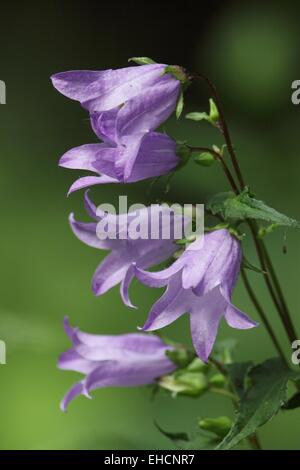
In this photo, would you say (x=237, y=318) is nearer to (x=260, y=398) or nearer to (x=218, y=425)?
(x=260, y=398)

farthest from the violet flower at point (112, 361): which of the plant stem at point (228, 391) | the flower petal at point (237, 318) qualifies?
the flower petal at point (237, 318)

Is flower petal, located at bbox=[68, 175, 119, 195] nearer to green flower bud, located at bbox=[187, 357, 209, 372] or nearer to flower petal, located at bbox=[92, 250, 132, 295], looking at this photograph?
flower petal, located at bbox=[92, 250, 132, 295]

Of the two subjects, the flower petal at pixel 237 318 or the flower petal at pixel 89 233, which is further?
the flower petal at pixel 89 233

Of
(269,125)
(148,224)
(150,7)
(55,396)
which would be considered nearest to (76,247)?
(55,396)

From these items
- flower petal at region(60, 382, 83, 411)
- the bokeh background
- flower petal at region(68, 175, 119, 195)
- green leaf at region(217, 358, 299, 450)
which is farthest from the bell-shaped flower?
the bokeh background

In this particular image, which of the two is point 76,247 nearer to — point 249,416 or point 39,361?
point 39,361

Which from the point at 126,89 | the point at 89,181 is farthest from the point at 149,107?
the point at 89,181

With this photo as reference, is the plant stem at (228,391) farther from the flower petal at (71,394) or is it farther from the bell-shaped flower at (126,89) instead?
the bell-shaped flower at (126,89)
